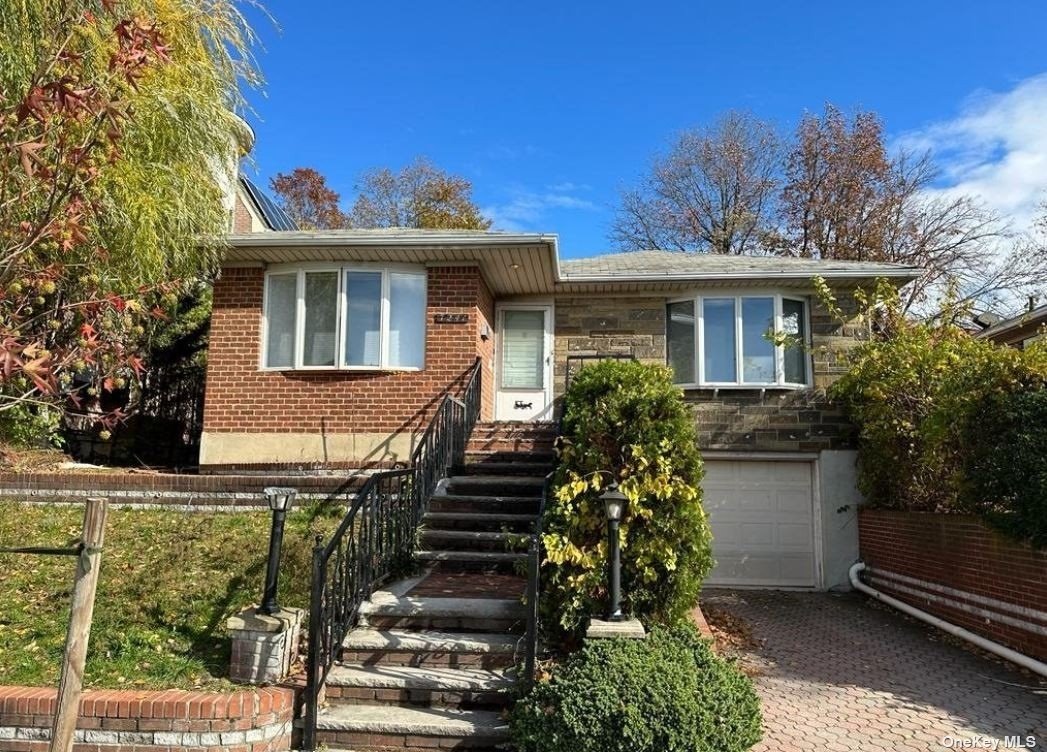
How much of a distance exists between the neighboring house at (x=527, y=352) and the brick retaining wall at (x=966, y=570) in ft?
3.75

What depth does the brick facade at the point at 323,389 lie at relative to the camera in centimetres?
923

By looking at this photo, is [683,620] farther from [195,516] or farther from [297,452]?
[297,452]

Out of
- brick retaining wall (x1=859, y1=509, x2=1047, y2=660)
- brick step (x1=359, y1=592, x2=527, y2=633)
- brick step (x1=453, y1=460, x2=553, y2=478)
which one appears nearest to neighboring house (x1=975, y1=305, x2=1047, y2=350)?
brick retaining wall (x1=859, y1=509, x2=1047, y2=660)

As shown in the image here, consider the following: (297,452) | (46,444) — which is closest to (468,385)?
(297,452)

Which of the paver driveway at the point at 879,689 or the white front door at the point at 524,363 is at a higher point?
the white front door at the point at 524,363

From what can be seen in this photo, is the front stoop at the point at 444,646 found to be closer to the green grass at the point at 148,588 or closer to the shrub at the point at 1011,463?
the green grass at the point at 148,588

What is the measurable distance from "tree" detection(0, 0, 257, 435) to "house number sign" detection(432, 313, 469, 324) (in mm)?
2870

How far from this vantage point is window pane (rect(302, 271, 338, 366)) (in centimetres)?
945

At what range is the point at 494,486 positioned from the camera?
24.9 ft

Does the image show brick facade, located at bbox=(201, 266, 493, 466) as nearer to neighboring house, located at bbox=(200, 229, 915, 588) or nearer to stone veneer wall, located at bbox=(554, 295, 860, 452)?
neighboring house, located at bbox=(200, 229, 915, 588)

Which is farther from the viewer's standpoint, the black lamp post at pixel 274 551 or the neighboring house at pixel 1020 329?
the neighboring house at pixel 1020 329

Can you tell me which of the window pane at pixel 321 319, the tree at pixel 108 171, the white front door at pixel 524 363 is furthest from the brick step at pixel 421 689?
the white front door at pixel 524 363

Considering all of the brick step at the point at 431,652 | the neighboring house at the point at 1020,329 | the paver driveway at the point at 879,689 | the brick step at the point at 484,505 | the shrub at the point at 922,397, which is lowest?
the paver driveway at the point at 879,689

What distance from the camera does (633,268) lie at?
35.2 feet
